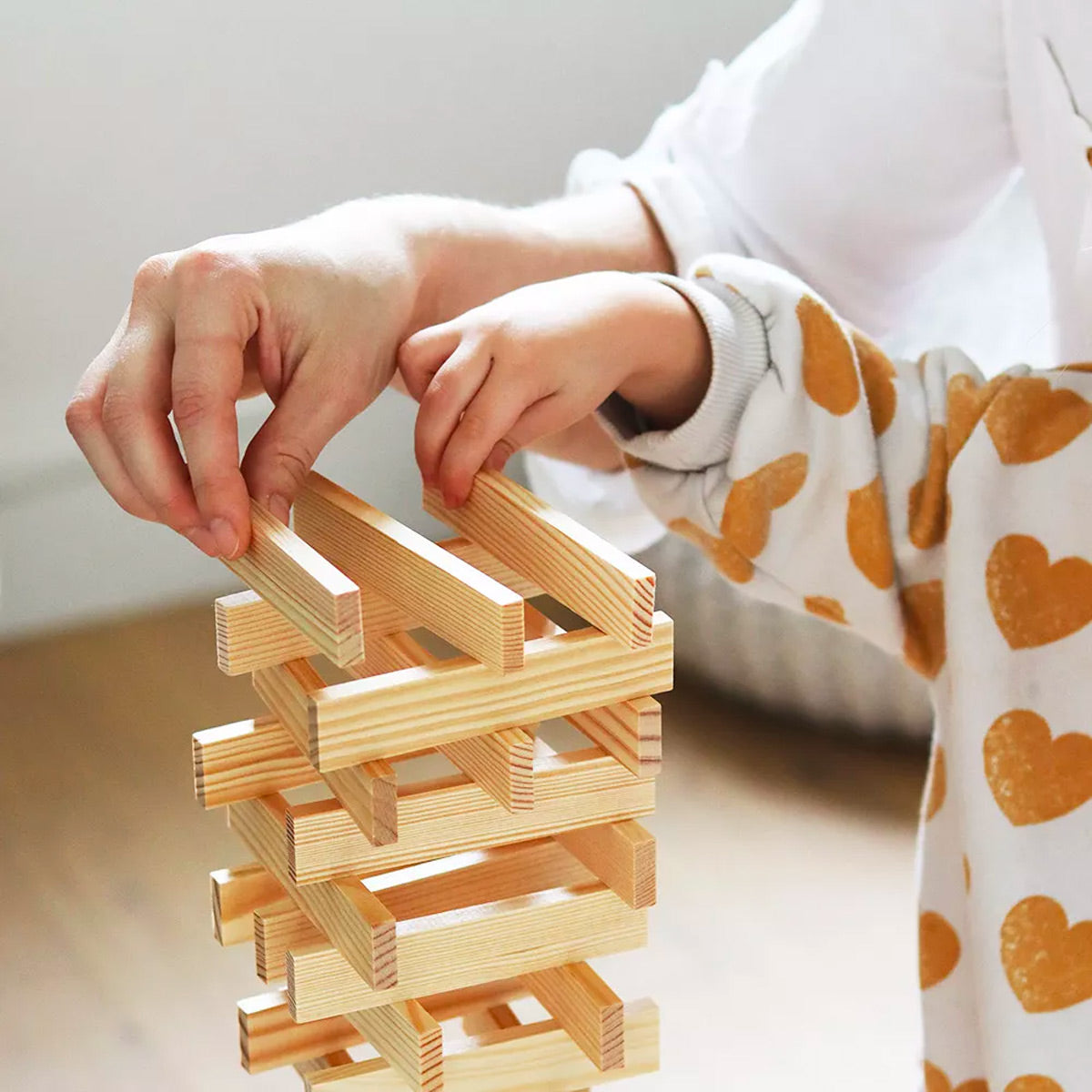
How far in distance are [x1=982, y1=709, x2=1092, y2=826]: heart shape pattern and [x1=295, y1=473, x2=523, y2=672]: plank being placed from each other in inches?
9.9

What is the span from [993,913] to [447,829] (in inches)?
10.3

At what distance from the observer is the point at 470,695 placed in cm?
39

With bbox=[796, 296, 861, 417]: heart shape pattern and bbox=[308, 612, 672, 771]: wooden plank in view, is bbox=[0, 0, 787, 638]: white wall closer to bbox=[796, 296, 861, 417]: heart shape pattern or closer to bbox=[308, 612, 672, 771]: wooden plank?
bbox=[796, 296, 861, 417]: heart shape pattern

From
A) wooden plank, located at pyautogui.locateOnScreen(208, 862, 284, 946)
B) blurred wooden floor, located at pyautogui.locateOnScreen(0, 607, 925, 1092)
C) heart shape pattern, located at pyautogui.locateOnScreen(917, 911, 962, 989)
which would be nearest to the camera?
wooden plank, located at pyautogui.locateOnScreen(208, 862, 284, 946)

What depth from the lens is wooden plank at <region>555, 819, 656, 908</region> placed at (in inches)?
17.1

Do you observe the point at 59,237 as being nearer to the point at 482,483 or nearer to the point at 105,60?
the point at 105,60

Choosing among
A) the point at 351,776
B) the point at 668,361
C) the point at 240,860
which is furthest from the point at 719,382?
the point at 240,860

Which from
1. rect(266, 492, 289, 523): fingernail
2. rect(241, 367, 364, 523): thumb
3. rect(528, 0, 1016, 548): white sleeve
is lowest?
rect(266, 492, 289, 523): fingernail

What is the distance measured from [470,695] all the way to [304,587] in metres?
0.05

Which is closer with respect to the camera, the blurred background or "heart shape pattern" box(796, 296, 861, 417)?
"heart shape pattern" box(796, 296, 861, 417)

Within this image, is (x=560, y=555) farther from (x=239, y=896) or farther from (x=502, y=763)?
(x=239, y=896)

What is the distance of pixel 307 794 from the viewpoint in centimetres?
123

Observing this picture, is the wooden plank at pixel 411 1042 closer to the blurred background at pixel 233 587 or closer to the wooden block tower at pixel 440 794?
the wooden block tower at pixel 440 794

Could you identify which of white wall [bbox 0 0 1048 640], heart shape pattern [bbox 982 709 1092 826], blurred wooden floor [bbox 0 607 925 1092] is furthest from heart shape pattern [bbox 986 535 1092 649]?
white wall [bbox 0 0 1048 640]
